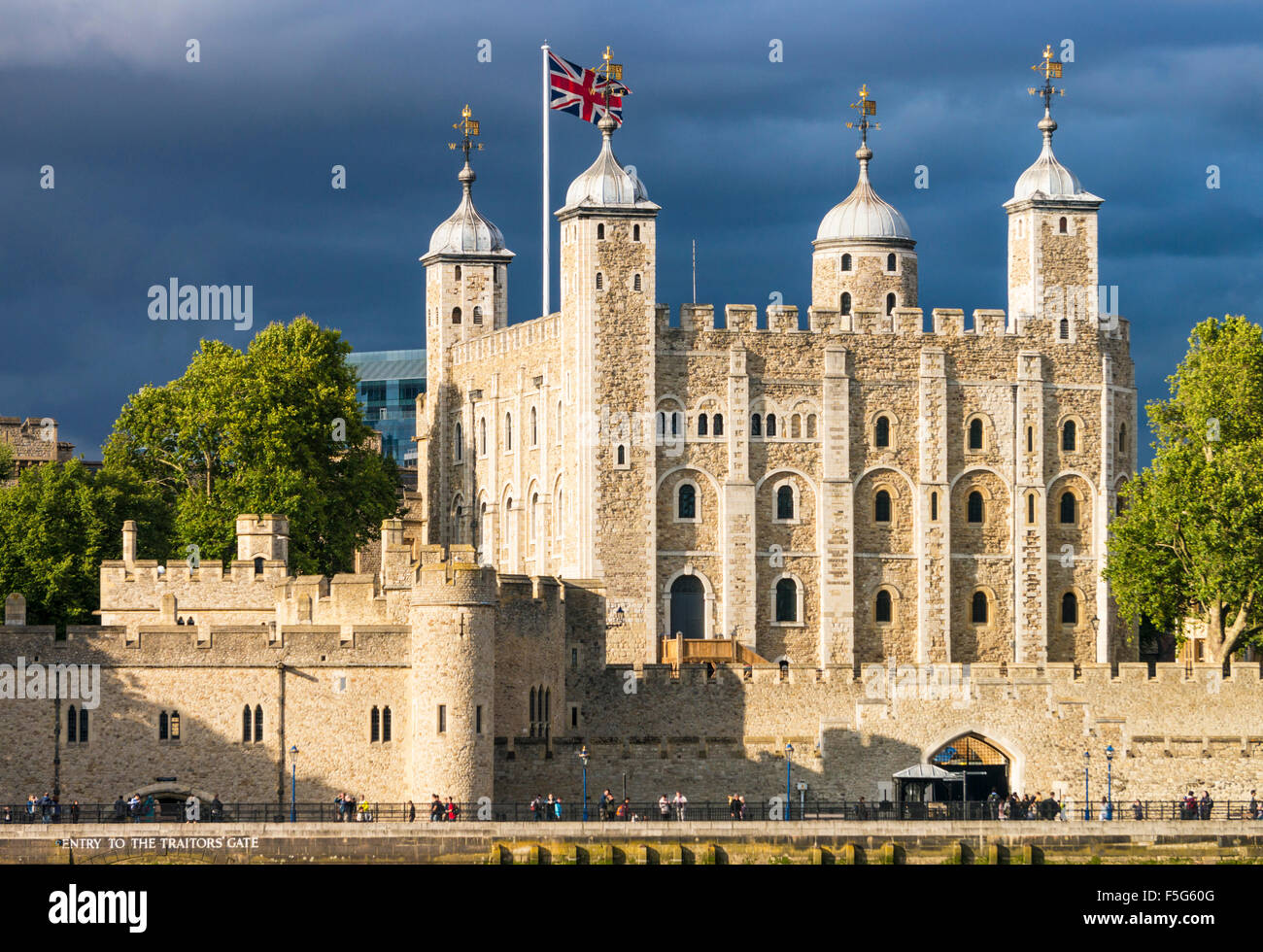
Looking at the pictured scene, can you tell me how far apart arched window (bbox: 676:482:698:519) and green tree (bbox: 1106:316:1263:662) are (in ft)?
42.8

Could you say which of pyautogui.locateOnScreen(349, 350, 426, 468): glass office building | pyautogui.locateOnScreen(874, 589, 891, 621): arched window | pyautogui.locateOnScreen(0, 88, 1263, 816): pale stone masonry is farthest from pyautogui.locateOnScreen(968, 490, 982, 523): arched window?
pyautogui.locateOnScreen(349, 350, 426, 468): glass office building

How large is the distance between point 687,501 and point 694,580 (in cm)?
248

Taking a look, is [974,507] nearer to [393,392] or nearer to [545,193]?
[545,193]

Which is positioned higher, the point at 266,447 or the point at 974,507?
the point at 266,447

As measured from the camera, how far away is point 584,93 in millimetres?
97750

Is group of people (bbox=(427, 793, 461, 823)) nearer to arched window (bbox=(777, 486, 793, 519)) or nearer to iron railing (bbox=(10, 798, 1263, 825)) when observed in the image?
iron railing (bbox=(10, 798, 1263, 825))

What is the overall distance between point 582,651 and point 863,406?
21.3m

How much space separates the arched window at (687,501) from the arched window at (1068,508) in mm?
12153

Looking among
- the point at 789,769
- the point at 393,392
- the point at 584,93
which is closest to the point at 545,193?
the point at 584,93

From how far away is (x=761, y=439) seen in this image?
9444cm

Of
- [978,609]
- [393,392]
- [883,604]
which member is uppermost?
[393,392]
